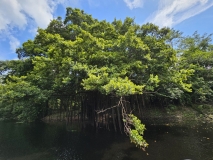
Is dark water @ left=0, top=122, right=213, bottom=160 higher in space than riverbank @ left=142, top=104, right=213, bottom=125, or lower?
lower

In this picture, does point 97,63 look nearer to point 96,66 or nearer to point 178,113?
point 96,66

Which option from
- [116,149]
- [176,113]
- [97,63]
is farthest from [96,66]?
[176,113]

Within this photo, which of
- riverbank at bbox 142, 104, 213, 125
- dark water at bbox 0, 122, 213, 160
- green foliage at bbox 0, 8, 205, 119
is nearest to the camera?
dark water at bbox 0, 122, 213, 160

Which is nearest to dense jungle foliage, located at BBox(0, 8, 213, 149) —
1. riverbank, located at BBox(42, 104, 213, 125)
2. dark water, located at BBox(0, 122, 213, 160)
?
dark water, located at BBox(0, 122, 213, 160)

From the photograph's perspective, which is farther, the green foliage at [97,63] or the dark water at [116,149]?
the green foliage at [97,63]

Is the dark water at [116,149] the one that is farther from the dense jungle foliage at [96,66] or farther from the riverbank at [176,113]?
the riverbank at [176,113]

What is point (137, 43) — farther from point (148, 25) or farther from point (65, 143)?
point (65, 143)

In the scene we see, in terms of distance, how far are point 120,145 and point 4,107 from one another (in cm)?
2697

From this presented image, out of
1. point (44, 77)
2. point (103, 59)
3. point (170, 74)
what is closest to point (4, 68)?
point (44, 77)

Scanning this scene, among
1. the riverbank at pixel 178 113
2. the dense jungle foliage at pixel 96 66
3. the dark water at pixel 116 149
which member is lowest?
the dark water at pixel 116 149

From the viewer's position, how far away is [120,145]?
8.70m

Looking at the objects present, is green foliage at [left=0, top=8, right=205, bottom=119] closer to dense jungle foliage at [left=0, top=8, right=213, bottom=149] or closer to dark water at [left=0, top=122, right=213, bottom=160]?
dense jungle foliage at [left=0, top=8, right=213, bottom=149]

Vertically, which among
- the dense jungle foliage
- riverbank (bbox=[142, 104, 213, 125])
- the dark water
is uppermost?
the dense jungle foliage

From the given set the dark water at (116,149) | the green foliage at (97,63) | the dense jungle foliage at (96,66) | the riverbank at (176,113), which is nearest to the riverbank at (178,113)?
the riverbank at (176,113)
